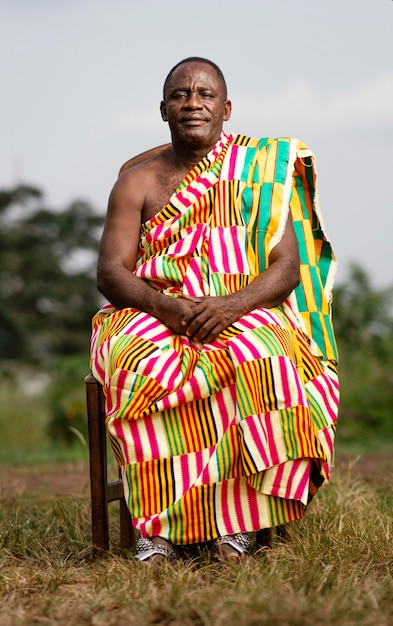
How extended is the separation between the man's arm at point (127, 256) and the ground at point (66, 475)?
1.47 meters

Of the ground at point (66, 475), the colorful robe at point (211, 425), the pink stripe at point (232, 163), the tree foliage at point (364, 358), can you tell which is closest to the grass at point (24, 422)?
the ground at point (66, 475)

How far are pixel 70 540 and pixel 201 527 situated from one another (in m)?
0.76

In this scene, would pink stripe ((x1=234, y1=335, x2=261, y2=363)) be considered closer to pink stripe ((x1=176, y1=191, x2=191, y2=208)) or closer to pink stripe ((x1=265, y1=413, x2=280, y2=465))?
pink stripe ((x1=265, y1=413, x2=280, y2=465))

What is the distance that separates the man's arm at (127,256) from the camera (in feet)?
11.8

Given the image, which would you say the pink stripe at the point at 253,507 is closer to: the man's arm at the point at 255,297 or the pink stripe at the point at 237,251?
the man's arm at the point at 255,297

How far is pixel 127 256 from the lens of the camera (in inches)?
151

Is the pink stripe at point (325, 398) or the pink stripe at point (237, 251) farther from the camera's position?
the pink stripe at point (237, 251)

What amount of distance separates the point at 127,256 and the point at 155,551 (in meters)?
1.25

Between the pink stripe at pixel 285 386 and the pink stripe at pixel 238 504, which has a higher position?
the pink stripe at pixel 285 386

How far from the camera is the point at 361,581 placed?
9.41ft

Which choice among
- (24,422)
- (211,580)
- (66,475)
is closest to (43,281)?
(24,422)

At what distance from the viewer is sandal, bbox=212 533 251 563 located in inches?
128

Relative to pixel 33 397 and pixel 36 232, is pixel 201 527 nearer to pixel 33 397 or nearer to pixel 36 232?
pixel 33 397

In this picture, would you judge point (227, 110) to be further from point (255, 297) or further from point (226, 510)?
point (226, 510)
